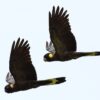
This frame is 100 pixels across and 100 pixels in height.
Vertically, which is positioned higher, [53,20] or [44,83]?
[53,20]

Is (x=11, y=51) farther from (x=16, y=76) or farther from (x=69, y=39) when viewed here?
(x=69, y=39)

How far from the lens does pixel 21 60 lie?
2248 cm

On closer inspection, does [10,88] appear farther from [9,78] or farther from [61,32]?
[61,32]

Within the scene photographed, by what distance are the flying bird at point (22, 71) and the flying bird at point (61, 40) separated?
1.43 metres

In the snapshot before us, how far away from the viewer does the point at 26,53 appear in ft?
73.9

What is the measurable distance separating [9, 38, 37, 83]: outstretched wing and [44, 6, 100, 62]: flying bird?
1.51 m

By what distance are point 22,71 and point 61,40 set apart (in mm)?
2032

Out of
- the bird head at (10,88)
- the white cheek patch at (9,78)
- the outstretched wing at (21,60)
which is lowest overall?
the bird head at (10,88)

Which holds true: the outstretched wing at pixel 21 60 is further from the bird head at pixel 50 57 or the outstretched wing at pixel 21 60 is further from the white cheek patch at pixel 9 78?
the bird head at pixel 50 57

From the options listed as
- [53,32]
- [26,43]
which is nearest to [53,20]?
[53,32]

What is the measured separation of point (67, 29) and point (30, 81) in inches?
87.7

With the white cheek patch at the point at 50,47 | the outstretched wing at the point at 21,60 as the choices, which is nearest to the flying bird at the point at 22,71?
the outstretched wing at the point at 21,60

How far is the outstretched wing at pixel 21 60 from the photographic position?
22391 millimetres

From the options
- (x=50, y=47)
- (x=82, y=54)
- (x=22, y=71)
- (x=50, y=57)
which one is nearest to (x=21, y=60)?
(x=22, y=71)
